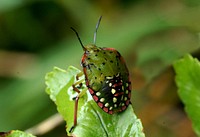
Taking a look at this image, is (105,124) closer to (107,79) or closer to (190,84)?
(107,79)

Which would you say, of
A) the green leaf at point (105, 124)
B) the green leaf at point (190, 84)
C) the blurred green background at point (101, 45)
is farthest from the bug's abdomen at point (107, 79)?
the blurred green background at point (101, 45)

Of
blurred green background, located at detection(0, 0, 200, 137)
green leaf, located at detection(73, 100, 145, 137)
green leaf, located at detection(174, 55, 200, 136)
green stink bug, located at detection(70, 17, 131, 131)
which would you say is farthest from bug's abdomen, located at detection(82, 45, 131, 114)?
blurred green background, located at detection(0, 0, 200, 137)

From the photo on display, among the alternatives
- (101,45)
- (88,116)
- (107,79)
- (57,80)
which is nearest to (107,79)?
(107,79)

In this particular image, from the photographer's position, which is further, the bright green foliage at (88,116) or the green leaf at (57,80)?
→ the green leaf at (57,80)

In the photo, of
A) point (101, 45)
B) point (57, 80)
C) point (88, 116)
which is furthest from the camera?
point (101, 45)

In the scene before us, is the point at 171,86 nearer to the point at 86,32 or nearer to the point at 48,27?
the point at 86,32

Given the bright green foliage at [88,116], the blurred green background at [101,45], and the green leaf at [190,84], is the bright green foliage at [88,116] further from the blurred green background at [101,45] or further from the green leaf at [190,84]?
the blurred green background at [101,45]
